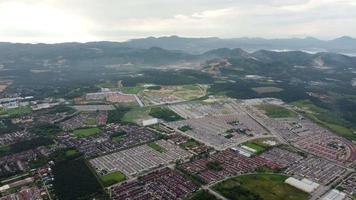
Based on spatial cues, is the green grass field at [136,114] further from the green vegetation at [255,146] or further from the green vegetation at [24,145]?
the green vegetation at [255,146]

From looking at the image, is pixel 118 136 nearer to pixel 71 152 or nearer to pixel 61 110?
pixel 71 152

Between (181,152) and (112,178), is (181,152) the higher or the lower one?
the lower one

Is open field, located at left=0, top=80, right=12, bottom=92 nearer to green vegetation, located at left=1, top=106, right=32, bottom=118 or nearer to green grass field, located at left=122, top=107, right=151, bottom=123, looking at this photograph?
green vegetation, located at left=1, top=106, right=32, bottom=118

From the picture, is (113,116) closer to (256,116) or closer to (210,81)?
(256,116)

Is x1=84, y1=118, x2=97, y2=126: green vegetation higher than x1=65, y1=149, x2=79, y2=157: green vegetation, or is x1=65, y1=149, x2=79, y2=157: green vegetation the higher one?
x1=84, y1=118, x2=97, y2=126: green vegetation

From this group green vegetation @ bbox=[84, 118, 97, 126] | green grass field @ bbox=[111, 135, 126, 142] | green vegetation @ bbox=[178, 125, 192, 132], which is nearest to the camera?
green grass field @ bbox=[111, 135, 126, 142]

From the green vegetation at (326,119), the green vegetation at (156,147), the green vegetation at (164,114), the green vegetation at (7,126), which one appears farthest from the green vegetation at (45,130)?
the green vegetation at (326,119)

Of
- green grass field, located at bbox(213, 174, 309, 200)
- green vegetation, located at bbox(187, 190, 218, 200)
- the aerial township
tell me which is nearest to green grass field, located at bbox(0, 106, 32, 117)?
the aerial township

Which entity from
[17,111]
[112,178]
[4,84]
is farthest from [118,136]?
[4,84]
